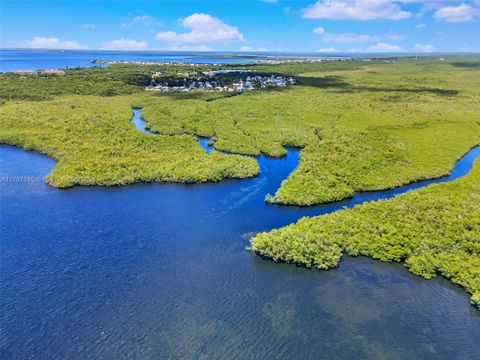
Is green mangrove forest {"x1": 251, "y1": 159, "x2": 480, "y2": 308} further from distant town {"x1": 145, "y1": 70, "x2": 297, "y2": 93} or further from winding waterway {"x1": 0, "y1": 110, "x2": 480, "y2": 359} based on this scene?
distant town {"x1": 145, "y1": 70, "x2": 297, "y2": 93}

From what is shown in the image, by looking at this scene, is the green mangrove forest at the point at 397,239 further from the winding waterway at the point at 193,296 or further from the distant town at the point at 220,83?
the distant town at the point at 220,83

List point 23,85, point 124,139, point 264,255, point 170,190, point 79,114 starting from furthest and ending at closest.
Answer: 1. point 23,85
2. point 79,114
3. point 124,139
4. point 170,190
5. point 264,255

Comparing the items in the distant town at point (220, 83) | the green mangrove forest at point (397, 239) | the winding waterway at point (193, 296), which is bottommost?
the winding waterway at point (193, 296)

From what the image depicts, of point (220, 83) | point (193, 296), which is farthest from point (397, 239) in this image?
point (220, 83)

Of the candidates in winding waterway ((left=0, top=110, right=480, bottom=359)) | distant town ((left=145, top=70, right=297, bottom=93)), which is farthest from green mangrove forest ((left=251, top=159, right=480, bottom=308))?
distant town ((left=145, top=70, right=297, bottom=93))

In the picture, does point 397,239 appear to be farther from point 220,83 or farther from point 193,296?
point 220,83

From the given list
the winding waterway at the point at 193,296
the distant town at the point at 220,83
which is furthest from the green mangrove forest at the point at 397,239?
the distant town at the point at 220,83

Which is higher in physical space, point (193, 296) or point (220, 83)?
point (220, 83)

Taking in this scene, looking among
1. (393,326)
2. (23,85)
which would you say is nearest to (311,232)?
(393,326)

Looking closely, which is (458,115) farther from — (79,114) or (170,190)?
(79,114)
